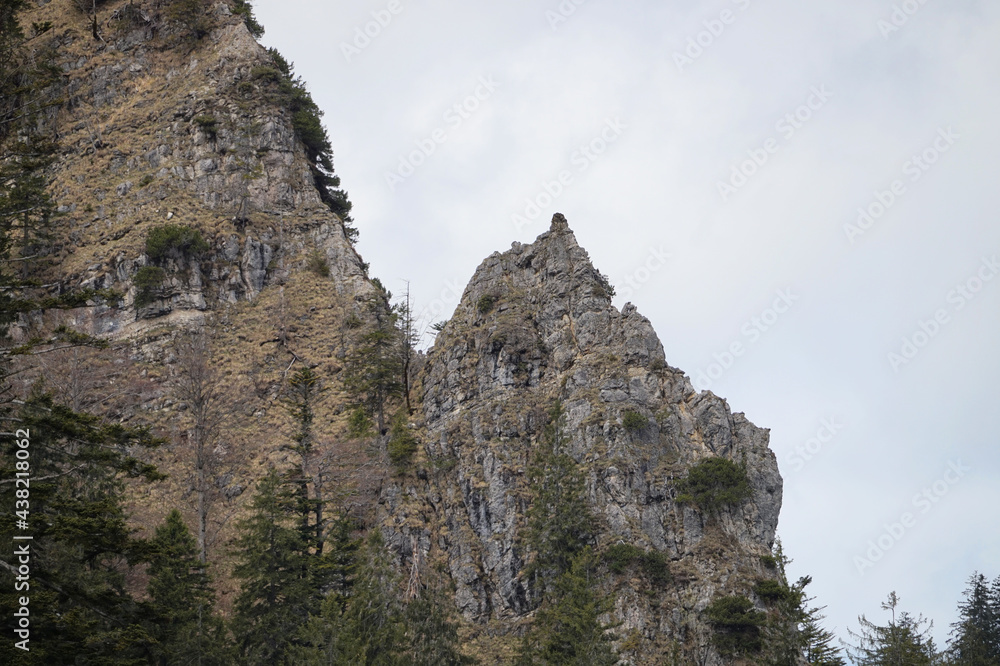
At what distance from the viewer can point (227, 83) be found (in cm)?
8012

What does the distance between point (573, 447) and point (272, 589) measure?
66.1ft

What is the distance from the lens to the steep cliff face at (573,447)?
45281 mm

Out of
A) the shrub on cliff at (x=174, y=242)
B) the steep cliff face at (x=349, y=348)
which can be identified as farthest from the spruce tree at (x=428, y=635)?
the shrub on cliff at (x=174, y=242)

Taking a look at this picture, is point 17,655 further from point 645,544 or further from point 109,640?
point 645,544

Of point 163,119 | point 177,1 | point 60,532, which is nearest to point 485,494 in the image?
point 60,532

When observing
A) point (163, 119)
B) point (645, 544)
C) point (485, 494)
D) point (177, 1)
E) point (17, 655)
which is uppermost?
point (177, 1)

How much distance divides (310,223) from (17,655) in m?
60.4

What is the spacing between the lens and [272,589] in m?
36.5

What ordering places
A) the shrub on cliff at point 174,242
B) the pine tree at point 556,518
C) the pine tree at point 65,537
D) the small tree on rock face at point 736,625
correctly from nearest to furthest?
the pine tree at point 65,537 → the small tree on rock face at point 736,625 → the pine tree at point 556,518 → the shrub on cliff at point 174,242

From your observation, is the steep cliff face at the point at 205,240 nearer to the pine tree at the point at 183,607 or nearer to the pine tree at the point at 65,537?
the pine tree at the point at 183,607

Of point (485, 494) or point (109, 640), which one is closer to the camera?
point (109, 640)

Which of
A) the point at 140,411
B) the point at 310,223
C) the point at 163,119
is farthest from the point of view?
the point at 163,119

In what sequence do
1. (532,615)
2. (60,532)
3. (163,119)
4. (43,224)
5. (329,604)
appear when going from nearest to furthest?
(60,532) < (329,604) < (532,615) < (43,224) < (163,119)

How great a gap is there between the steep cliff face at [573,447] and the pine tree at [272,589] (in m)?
11.8
